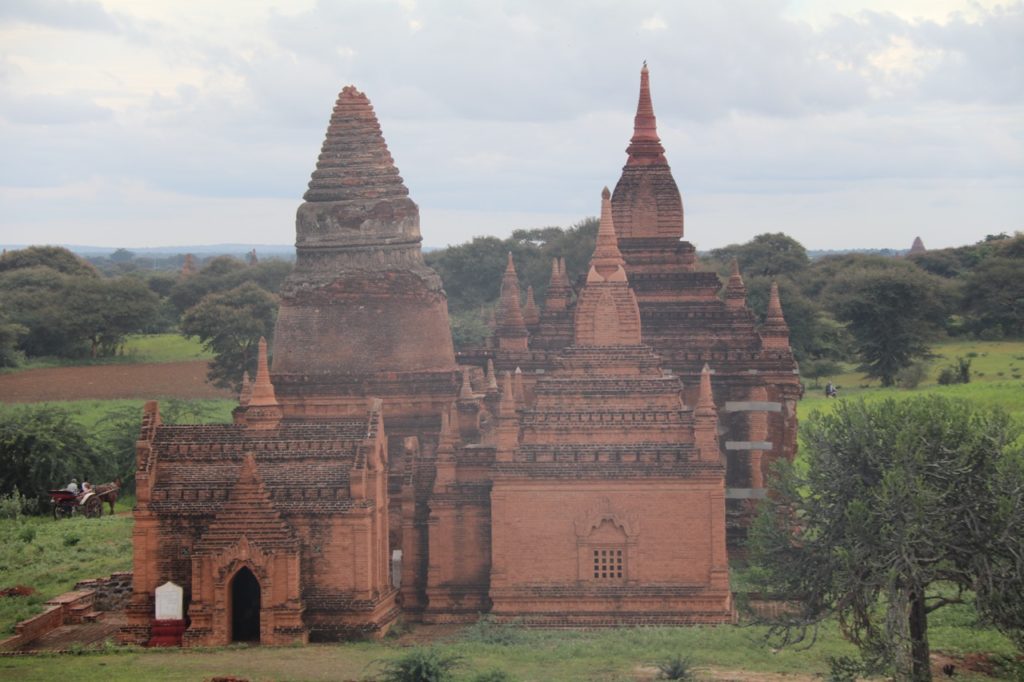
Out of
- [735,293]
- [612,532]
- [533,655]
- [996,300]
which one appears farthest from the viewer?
[996,300]

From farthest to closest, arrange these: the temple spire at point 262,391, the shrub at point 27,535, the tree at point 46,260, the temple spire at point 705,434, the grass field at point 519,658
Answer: the tree at point 46,260 → the shrub at point 27,535 → the temple spire at point 262,391 → the temple spire at point 705,434 → the grass field at point 519,658

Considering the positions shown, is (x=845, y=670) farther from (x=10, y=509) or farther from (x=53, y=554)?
(x=10, y=509)

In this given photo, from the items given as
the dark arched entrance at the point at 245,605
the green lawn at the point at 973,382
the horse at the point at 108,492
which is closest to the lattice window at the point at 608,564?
the dark arched entrance at the point at 245,605

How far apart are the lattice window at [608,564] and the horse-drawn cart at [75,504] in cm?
2288

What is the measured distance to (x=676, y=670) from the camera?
32.8m

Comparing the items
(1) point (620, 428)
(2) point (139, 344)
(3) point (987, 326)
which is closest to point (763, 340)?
(1) point (620, 428)

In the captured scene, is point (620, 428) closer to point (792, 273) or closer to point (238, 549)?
point (238, 549)

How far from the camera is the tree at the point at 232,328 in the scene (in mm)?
87625

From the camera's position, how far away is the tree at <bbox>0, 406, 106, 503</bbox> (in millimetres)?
58094

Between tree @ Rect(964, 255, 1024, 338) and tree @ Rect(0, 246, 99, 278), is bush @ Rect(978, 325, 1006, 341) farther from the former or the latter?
tree @ Rect(0, 246, 99, 278)

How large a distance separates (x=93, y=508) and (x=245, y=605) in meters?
20.1

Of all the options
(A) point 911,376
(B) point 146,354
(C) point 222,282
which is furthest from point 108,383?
(C) point 222,282

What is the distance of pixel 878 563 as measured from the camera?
105 feet

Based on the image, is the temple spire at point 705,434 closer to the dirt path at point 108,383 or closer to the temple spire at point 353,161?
the temple spire at point 353,161
